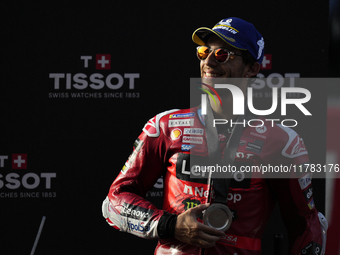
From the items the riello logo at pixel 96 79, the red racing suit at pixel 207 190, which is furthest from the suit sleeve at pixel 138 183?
the riello logo at pixel 96 79

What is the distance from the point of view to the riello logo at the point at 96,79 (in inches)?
109

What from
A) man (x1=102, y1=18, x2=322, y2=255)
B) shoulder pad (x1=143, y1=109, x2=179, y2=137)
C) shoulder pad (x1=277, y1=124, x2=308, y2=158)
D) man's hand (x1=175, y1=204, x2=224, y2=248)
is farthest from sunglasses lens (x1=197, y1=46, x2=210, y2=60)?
A: man's hand (x1=175, y1=204, x2=224, y2=248)

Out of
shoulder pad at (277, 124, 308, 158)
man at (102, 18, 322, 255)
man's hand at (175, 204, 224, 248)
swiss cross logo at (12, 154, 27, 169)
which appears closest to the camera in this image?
man's hand at (175, 204, 224, 248)

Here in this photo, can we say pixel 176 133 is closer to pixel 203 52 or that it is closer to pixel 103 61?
pixel 203 52

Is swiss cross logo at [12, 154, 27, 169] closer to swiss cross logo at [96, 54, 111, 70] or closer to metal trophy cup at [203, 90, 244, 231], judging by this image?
swiss cross logo at [96, 54, 111, 70]

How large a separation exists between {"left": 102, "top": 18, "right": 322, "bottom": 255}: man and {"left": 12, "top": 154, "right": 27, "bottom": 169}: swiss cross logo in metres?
1.66

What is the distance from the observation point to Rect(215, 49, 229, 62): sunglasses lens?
143 cm

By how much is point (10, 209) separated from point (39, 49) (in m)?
1.44

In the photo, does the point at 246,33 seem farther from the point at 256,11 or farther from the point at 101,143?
the point at 101,143

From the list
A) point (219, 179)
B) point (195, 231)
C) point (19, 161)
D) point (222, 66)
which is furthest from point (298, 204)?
point (19, 161)

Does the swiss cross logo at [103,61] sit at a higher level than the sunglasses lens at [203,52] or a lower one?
higher

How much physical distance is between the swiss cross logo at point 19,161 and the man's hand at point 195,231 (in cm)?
203

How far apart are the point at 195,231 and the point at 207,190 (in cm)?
20

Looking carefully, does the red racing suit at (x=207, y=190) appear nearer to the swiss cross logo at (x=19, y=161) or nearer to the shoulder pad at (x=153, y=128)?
the shoulder pad at (x=153, y=128)
